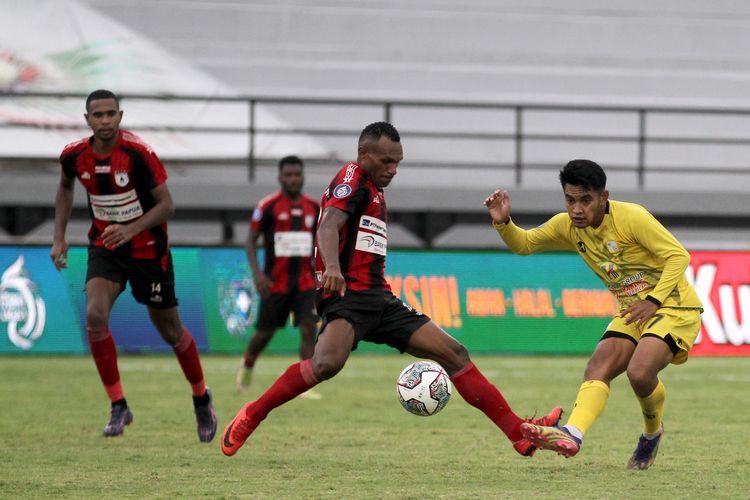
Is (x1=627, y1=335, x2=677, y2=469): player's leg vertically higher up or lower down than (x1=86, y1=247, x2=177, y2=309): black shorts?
lower down

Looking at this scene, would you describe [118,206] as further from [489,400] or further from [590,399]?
[590,399]

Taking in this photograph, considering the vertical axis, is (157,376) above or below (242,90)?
below

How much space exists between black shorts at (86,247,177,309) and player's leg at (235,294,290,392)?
11.8 feet

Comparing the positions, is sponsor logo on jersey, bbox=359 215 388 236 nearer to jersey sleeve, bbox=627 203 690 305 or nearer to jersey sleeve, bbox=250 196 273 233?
jersey sleeve, bbox=627 203 690 305

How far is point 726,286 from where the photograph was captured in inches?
640

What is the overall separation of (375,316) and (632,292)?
1.46m

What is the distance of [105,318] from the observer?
8.53 m

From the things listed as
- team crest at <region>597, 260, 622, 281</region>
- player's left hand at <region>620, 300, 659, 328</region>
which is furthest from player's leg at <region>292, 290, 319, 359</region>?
player's left hand at <region>620, 300, 659, 328</region>

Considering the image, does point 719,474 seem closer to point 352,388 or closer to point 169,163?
point 352,388

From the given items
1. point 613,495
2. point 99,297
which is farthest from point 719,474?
point 99,297

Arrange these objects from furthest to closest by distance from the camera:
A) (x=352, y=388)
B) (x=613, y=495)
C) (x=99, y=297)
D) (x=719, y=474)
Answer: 1. (x=352, y=388)
2. (x=99, y=297)
3. (x=719, y=474)
4. (x=613, y=495)

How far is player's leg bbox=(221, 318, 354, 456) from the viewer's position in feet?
23.0

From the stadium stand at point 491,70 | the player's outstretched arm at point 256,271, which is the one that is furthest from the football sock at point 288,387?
the stadium stand at point 491,70

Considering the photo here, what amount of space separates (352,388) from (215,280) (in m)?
4.17
